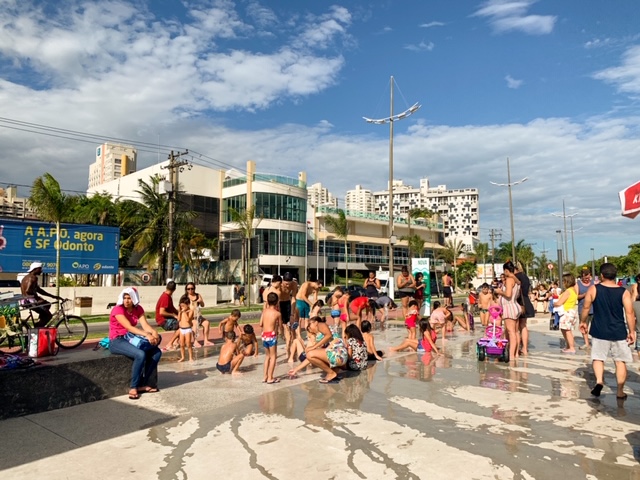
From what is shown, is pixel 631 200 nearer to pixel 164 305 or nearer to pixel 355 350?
pixel 355 350

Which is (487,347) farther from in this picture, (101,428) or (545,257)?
(545,257)

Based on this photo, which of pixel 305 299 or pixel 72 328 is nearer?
pixel 305 299

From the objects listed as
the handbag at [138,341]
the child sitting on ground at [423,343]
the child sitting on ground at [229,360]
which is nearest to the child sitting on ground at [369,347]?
the child sitting on ground at [423,343]

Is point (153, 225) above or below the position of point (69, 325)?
above

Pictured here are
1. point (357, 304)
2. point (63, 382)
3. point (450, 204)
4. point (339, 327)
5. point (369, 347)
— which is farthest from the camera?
point (450, 204)

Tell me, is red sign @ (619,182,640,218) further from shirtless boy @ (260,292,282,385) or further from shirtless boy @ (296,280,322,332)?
shirtless boy @ (296,280,322,332)

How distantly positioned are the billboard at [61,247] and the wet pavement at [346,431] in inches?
790

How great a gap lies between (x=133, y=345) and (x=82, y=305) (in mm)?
20973

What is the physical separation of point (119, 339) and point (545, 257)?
359 ft

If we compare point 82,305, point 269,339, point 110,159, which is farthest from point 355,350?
point 110,159

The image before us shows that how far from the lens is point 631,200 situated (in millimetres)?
4977

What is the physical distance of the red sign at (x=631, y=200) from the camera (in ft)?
16.0

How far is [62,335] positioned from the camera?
1203 cm

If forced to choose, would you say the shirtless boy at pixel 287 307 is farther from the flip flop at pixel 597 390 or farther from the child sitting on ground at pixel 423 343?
the flip flop at pixel 597 390
